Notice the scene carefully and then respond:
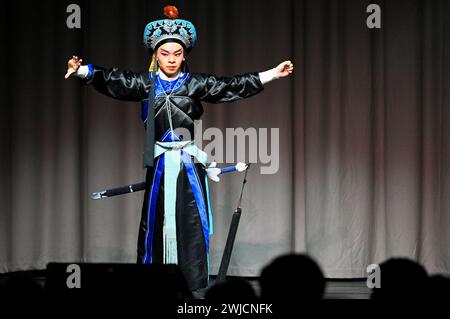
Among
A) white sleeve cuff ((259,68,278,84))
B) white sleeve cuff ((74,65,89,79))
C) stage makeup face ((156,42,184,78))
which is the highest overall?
stage makeup face ((156,42,184,78))

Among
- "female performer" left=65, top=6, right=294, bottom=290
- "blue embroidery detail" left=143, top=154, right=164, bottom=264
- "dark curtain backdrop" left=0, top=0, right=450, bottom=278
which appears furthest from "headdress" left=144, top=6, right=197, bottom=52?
"dark curtain backdrop" left=0, top=0, right=450, bottom=278

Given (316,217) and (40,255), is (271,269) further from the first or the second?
(40,255)

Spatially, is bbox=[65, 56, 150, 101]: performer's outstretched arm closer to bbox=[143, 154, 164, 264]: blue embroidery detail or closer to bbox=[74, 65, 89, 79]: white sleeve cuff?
bbox=[74, 65, 89, 79]: white sleeve cuff

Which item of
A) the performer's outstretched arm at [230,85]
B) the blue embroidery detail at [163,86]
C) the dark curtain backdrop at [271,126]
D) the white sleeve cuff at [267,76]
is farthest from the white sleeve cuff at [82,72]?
the dark curtain backdrop at [271,126]

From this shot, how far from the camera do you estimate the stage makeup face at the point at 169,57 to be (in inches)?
130

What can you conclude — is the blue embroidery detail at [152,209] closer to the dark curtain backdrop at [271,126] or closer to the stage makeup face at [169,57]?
the stage makeup face at [169,57]

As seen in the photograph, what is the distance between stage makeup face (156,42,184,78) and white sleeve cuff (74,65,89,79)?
0.36 m

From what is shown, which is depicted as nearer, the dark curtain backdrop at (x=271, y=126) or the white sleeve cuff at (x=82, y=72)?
the white sleeve cuff at (x=82, y=72)

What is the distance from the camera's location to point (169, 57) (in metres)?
3.29

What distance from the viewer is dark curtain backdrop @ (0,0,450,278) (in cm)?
467

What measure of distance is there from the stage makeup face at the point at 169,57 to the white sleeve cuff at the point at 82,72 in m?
0.36

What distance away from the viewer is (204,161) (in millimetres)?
3373
